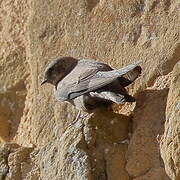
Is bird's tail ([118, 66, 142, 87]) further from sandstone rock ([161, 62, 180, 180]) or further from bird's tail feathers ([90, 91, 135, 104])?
sandstone rock ([161, 62, 180, 180])

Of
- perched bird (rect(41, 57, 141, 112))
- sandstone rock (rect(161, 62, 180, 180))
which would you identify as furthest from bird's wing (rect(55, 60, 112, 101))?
sandstone rock (rect(161, 62, 180, 180))

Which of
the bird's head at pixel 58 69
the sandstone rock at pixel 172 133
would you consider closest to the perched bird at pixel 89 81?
the bird's head at pixel 58 69

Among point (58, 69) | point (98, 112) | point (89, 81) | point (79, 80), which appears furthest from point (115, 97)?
point (58, 69)

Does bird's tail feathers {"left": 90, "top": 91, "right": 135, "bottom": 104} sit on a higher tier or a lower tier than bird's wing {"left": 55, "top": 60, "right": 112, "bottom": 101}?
lower

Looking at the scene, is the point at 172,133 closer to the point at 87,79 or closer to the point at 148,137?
the point at 148,137

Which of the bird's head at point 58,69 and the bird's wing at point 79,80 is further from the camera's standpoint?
the bird's head at point 58,69

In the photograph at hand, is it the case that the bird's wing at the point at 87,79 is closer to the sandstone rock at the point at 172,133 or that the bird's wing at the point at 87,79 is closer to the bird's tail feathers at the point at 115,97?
the bird's tail feathers at the point at 115,97

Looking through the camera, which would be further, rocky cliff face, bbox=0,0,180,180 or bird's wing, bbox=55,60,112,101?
bird's wing, bbox=55,60,112,101

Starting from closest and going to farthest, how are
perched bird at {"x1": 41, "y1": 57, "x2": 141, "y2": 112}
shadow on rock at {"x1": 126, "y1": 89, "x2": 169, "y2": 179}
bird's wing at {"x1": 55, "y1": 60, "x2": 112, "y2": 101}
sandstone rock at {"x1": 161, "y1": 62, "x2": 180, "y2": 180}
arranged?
sandstone rock at {"x1": 161, "y1": 62, "x2": 180, "y2": 180} → shadow on rock at {"x1": 126, "y1": 89, "x2": 169, "y2": 179} → perched bird at {"x1": 41, "y1": 57, "x2": 141, "y2": 112} → bird's wing at {"x1": 55, "y1": 60, "x2": 112, "y2": 101}
